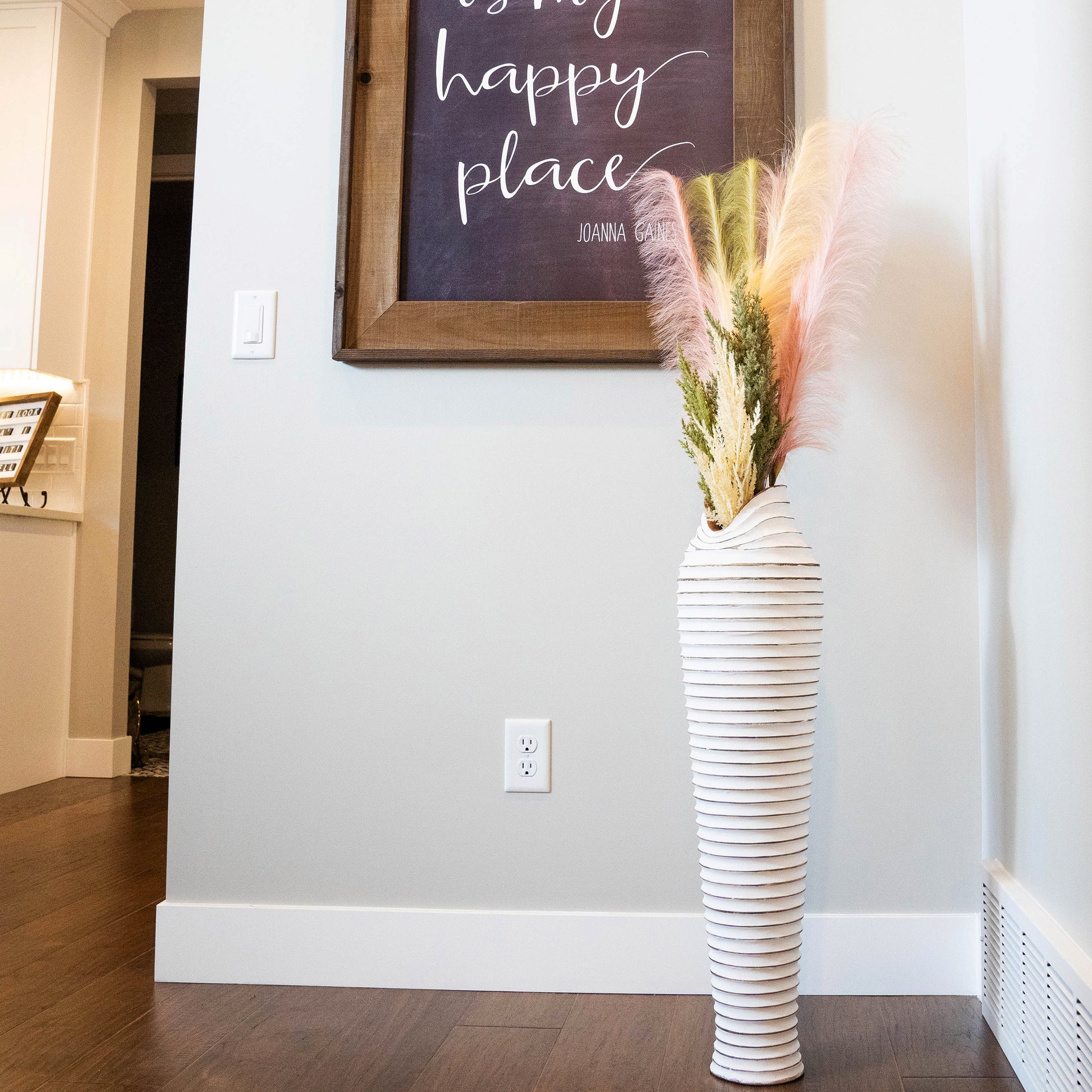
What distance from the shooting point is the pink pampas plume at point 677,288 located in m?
1.30

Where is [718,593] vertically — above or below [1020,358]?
below

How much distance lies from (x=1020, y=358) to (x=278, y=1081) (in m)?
1.29

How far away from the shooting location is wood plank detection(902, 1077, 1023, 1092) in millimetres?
1178

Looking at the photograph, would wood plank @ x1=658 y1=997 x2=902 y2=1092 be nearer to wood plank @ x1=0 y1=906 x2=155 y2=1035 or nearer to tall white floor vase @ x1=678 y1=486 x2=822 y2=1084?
tall white floor vase @ x1=678 y1=486 x2=822 y2=1084

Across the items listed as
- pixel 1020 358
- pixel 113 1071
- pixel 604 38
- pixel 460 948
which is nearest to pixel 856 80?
pixel 604 38

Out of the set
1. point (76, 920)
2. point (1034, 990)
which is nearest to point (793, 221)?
point (1034, 990)

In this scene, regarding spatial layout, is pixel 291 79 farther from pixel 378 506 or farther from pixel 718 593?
pixel 718 593

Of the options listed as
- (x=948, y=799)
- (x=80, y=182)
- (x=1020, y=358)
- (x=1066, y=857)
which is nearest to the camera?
(x=1066, y=857)

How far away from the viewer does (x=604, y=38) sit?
158 centimetres

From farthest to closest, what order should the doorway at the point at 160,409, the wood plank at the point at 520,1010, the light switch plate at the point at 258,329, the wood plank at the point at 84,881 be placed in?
the doorway at the point at 160,409 → the wood plank at the point at 84,881 → the light switch plate at the point at 258,329 → the wood plank at the point at 520,1010

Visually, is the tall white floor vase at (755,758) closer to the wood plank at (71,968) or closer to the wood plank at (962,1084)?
the wood plank at (962,1084)

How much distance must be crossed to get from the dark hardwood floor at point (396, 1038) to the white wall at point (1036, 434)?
0.87 ft

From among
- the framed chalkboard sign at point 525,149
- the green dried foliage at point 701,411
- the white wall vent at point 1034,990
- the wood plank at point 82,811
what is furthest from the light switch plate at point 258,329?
the wood plank at point 82,811

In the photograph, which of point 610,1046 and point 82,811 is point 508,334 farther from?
point 82,811
